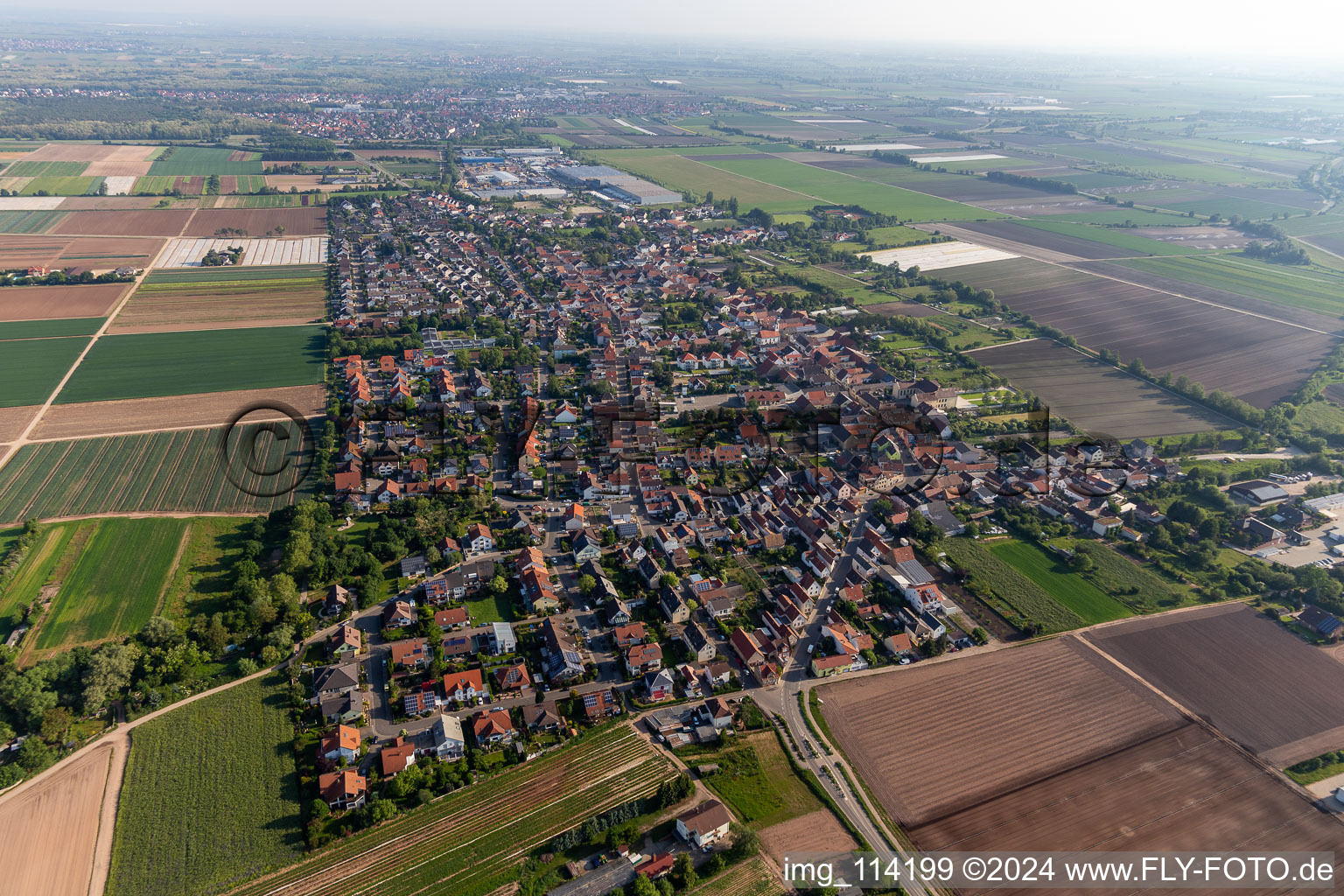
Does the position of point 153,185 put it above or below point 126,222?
above

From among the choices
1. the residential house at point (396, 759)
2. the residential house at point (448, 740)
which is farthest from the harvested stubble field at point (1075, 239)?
the residential house at point (396, 759)

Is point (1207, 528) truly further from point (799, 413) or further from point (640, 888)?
point (640, 888)

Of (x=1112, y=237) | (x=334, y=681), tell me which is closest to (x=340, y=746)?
(x=334, y=681)

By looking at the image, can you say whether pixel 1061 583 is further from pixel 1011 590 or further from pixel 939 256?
pixel 939 256

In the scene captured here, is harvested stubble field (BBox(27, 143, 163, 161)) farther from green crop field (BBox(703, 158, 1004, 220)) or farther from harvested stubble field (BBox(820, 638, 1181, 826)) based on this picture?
harvested stubble field (BBox(820, 638, 1181, 826))

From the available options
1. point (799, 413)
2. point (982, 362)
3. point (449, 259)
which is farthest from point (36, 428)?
point (982, 362)

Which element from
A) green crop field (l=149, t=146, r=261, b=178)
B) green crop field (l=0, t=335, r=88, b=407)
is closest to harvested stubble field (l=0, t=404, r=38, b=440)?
green crop field (l=0, t=335, r=88, b=407)
